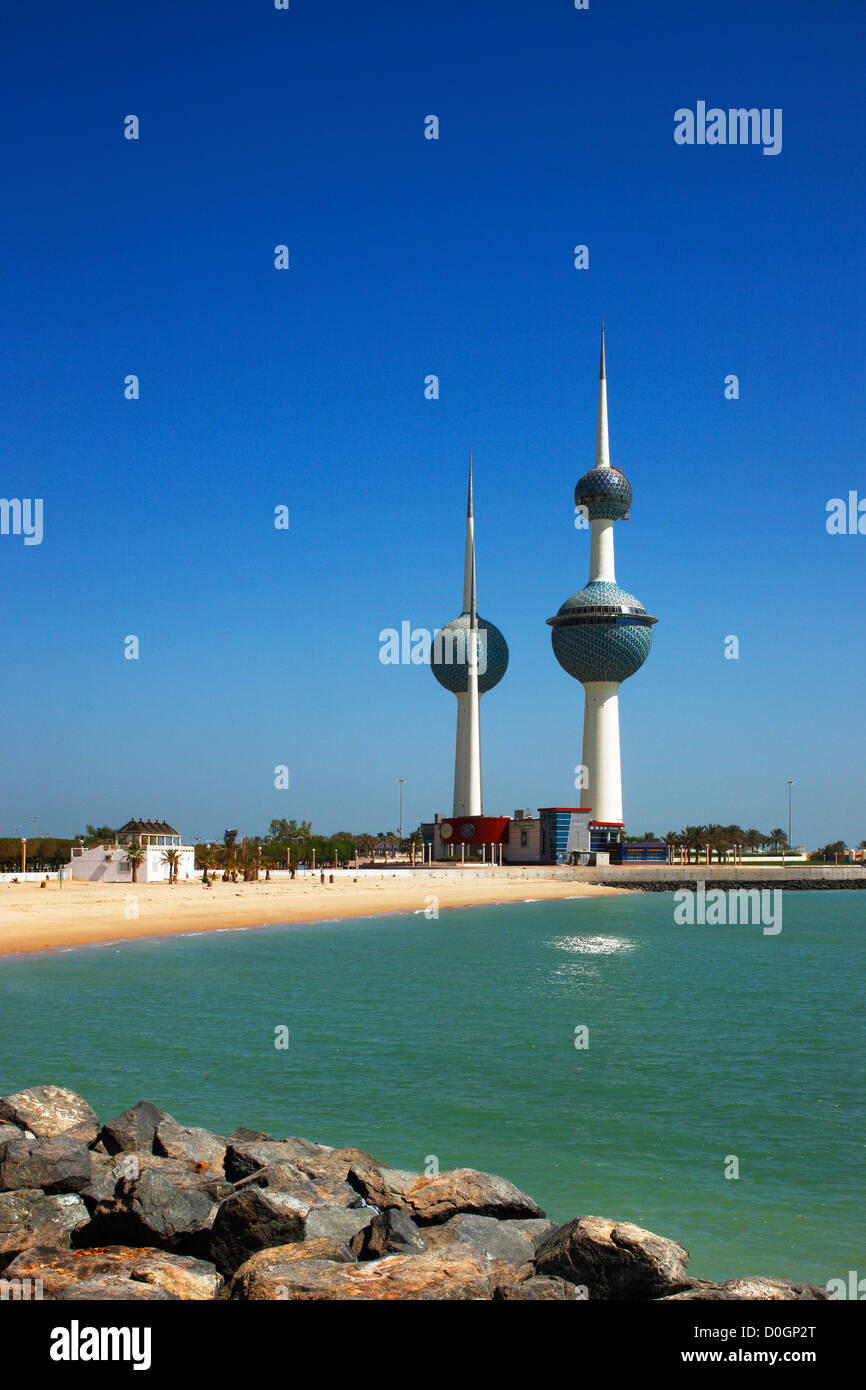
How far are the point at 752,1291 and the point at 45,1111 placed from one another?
9.63m

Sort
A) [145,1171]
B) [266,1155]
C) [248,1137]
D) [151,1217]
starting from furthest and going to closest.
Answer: [248,1137] → [266,1155] → [145,1171] → [151,1217]

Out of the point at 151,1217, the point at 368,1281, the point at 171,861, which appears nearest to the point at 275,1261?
the point at 368,1281

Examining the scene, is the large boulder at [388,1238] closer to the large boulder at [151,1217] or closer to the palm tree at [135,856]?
the large boulder at [151,1217]

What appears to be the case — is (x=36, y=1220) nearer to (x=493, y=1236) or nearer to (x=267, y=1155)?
(x=267, y=1155)

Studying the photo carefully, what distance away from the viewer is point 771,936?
184 feet

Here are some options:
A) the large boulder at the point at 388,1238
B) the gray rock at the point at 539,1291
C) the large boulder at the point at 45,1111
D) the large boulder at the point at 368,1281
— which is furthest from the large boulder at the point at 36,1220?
the gray rock at the point at 539,1291

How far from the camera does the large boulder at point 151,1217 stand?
10.6 meters

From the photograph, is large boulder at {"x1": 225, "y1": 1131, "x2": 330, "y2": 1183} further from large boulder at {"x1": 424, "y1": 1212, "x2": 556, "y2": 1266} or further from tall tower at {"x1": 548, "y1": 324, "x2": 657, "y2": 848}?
tall tower at {"x1": 548, "y1": 324, "x2": 657, "y2": 848}

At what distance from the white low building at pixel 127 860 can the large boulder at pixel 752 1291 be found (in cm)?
5827

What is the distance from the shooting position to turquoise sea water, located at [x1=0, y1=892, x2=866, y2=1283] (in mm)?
13812

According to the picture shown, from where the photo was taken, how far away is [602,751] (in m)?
146
